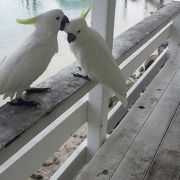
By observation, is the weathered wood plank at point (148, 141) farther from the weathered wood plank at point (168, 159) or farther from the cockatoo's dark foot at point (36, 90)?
the cockatoo's dark foot at point (36, 90)

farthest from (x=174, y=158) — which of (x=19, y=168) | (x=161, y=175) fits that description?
(x=19, y=168)

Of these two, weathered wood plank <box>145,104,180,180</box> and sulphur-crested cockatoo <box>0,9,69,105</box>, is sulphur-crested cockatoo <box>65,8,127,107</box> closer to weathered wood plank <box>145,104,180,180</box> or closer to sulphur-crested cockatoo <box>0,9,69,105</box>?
sulphur-crested cockatoo <box>0,9,69,105</box>

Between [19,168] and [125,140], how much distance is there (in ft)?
2.12

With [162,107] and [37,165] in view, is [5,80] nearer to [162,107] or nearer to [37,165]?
[37,165]

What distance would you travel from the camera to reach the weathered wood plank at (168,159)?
1.40 meters

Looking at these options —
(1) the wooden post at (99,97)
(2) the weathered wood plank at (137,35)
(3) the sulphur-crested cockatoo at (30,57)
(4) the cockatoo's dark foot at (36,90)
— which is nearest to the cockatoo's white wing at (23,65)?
(3) the sulphur-crested cockatoo at (30,57)

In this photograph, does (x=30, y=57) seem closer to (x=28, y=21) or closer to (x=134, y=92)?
(x=28, y=21)

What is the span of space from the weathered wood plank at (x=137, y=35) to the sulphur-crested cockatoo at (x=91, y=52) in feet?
0.58

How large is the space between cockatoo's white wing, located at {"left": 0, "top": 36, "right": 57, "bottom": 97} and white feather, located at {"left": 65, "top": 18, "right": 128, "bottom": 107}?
185 millimetres

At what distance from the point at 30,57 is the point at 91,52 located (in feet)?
1.11

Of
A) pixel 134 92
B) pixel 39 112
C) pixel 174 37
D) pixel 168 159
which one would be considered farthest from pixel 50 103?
pixel 174 37

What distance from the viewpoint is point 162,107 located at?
78.1 inches

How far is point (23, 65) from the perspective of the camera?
3.34ft

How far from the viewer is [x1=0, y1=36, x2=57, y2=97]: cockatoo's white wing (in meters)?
1.00
